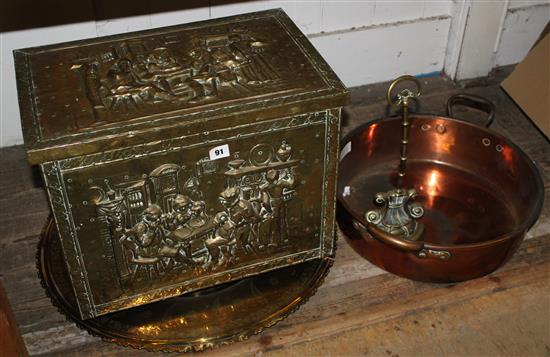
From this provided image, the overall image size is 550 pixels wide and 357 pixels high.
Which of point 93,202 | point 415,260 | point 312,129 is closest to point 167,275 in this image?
point 93,202

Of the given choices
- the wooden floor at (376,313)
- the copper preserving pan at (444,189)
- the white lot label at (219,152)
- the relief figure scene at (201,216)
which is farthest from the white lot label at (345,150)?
the white lot label at (219,152)

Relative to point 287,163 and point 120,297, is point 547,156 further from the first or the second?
point 120,297

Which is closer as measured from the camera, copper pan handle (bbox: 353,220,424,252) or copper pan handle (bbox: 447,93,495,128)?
copper pan handle (bbox: 353,220,424,252)

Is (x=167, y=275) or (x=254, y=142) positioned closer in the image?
(x=254, y=142)

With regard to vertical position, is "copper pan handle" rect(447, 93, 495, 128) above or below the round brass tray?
above

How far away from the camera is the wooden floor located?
4.13 ft

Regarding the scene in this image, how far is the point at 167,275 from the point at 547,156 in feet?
3.24

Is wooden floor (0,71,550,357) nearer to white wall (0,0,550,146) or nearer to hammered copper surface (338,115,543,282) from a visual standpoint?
hammered copper surface (338,115,543,282)

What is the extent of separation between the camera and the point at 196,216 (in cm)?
114

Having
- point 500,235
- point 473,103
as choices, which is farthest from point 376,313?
point 473,103

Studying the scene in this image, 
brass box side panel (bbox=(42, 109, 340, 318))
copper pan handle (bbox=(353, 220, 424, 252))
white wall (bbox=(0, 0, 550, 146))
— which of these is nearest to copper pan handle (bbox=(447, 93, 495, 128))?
white wall (bbox=(0, 0, 550, 146))

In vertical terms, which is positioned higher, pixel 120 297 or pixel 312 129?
pixel 312 129

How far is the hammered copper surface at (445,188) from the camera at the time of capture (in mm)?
1331

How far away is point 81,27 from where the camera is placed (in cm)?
159
